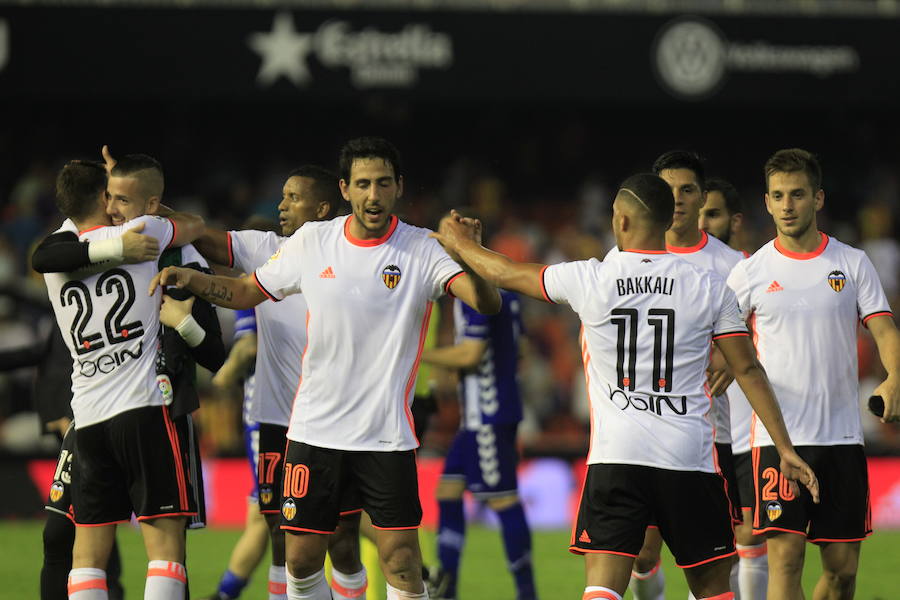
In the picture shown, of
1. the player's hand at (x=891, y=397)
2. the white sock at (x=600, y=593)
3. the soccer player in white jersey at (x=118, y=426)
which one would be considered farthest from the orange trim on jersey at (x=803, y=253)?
the soccer player in white jersey at (x=118, y=426)

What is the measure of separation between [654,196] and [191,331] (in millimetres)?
2240

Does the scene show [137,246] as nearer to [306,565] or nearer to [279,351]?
[279,351]

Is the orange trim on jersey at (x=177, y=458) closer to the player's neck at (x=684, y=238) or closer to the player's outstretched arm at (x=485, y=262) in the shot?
the player's outstretched arm at (x=485, y=262)

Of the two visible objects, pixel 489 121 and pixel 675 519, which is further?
pixel 489 121

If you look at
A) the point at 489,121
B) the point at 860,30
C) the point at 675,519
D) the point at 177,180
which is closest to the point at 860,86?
the point at 860,30

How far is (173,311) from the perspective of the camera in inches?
245

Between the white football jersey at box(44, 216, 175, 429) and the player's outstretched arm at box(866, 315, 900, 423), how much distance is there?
3.46 meters

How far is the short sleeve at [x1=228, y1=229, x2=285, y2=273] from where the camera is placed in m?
7.03

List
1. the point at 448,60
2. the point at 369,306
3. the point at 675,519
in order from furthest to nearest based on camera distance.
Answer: the point at 448,60 → the point at 369,306 → the point at 675,519

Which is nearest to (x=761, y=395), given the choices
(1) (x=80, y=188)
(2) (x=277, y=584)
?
(2) (x=277, y=584)

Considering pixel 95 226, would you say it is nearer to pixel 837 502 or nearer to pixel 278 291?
pixel 278 291

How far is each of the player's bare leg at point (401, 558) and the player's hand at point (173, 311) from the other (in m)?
1.37

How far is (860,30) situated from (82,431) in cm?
1384

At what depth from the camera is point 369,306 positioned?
20.1 ft
